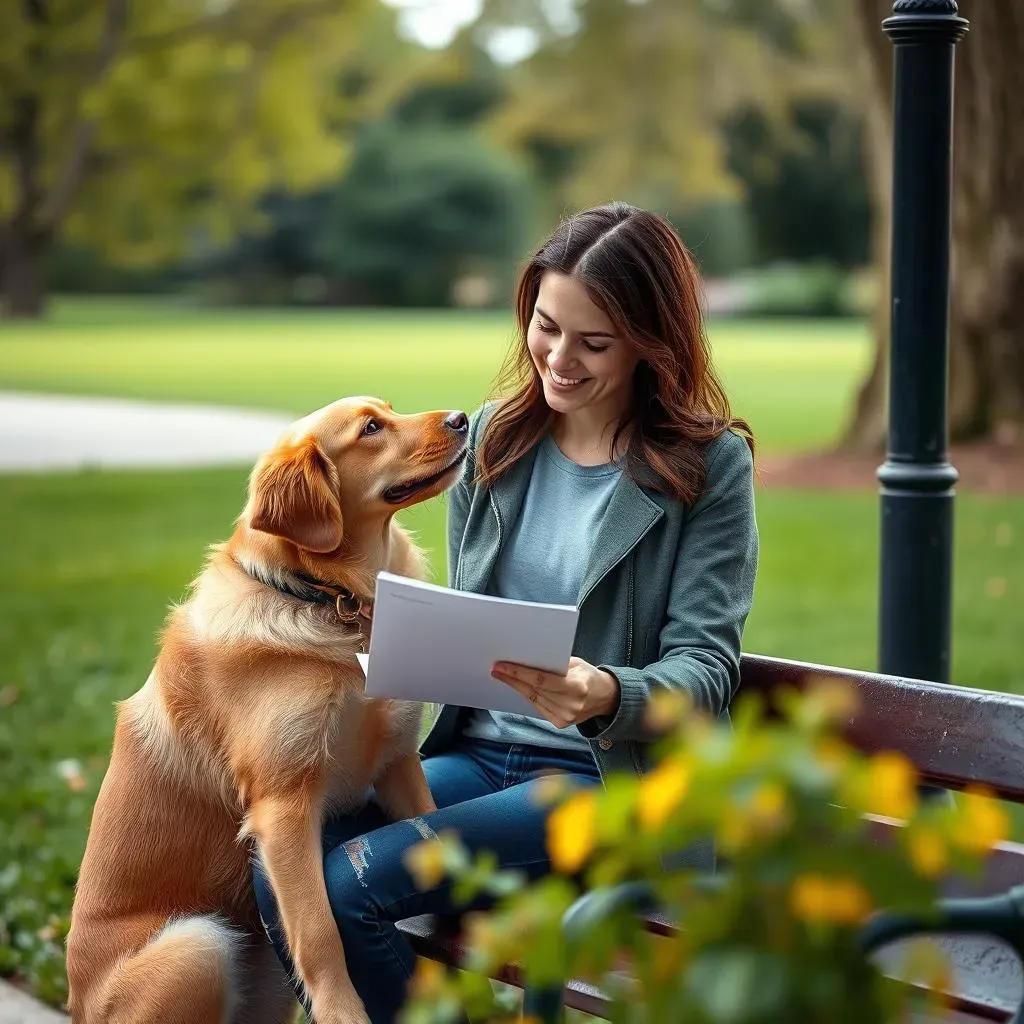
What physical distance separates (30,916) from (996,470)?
8.58 meters

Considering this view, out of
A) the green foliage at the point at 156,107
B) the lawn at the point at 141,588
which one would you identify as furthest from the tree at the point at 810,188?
the lawn at the point at 141,588

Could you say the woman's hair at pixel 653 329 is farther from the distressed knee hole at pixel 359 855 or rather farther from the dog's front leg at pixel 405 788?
the distressed knee hole at pixel 359 855

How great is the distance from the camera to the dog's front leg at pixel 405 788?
322cm

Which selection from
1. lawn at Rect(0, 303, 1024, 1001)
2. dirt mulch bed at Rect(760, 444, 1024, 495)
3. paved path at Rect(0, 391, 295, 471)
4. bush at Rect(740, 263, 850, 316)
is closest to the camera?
lawn at Rect(0, 303, 1024, 1001)

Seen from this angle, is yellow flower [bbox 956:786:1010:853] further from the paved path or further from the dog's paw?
the paved path

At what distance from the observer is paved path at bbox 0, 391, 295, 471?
50.6 feet

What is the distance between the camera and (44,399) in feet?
74.2

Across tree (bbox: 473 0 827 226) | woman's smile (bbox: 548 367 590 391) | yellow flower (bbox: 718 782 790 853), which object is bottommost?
yellow flower (bbox: 718 782 790 853)

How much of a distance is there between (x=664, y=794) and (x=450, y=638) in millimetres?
1304

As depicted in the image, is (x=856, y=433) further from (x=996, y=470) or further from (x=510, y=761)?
(x=510, y=761)

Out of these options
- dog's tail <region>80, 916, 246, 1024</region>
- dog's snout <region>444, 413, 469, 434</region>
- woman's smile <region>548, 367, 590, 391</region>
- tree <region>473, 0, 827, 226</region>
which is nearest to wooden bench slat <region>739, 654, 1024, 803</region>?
woman's smile <region>548, 367, 590, 391</region>

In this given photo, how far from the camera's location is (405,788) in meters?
3.22

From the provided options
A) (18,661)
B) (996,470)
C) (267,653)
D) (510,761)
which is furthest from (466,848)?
(996,470)

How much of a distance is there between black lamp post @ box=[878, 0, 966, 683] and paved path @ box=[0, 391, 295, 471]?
11.7m
